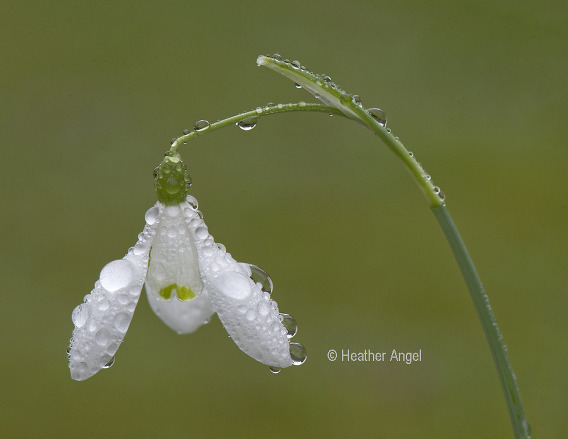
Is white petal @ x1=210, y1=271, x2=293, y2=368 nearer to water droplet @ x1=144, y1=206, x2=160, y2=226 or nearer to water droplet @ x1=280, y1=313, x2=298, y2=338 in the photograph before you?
water droplet @ x1=280, y1=313, x2=298, y2=338

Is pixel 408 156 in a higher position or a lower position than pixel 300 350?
higher

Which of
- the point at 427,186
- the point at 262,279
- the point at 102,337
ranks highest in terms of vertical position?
the point at 427,186

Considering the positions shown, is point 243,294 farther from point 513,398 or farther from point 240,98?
point 240,98

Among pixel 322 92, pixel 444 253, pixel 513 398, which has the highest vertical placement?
pixel 444 253

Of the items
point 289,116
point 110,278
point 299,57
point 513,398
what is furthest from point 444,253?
point 110,278

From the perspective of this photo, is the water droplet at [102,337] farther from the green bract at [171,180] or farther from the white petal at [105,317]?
the green bract at [171,180]

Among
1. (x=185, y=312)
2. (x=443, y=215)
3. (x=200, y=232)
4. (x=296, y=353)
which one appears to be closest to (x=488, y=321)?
(x=443, y=215)

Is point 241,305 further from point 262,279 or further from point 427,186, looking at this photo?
point 427,186
